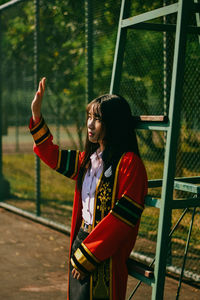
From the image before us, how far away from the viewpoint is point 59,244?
5719 millimetres

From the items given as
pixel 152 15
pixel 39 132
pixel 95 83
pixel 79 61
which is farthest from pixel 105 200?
pixel 79 61

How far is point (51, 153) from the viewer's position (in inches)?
110

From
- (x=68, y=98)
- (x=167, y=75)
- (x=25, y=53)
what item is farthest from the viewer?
(x=25, y=53)

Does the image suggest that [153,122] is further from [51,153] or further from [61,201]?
[61,201]

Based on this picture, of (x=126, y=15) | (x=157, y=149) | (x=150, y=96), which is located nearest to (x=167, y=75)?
(x=150, y=96)

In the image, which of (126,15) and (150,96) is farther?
(150,96)

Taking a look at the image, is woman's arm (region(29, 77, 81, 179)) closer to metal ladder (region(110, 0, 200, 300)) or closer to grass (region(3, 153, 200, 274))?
metal ladder (region(110, 0, 200, 300))

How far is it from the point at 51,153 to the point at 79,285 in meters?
0.75

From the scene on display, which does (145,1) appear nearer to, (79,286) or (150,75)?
(150,75)

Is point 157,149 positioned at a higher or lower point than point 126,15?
lower

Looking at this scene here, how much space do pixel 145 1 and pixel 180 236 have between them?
257 centimetres

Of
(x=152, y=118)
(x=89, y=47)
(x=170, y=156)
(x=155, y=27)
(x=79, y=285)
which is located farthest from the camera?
(x=89, y=47)

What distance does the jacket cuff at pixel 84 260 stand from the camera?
2416 mm

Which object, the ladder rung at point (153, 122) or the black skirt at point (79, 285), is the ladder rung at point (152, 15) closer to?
the ladder rung at point (153, 122)
